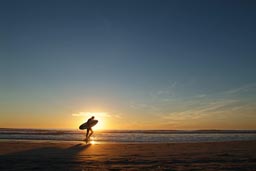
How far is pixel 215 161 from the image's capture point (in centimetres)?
1330

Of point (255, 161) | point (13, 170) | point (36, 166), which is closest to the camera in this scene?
point (13, 170)

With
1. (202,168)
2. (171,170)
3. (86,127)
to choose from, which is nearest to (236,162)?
(202,168)

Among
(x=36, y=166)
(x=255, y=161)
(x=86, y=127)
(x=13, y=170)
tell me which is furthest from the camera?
(x=86, y=127)

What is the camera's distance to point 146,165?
12.5 metres

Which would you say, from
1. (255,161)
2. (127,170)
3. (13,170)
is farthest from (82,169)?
(255,161)

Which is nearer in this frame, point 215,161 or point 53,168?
point 53,168

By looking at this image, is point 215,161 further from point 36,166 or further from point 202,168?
point 36,166

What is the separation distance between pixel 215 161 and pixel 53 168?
6.94 m

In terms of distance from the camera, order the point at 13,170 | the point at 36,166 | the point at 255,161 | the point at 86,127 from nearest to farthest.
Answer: the point at 13,170, the point at 36,166, the point at 255,161, the point at 86,127

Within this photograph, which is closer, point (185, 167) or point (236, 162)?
point (185, 167)

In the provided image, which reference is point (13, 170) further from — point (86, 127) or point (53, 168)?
point (86, 127)

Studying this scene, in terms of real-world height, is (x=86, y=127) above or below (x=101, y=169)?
above

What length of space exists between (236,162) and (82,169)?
651 cm

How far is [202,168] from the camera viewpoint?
37.9 ft
